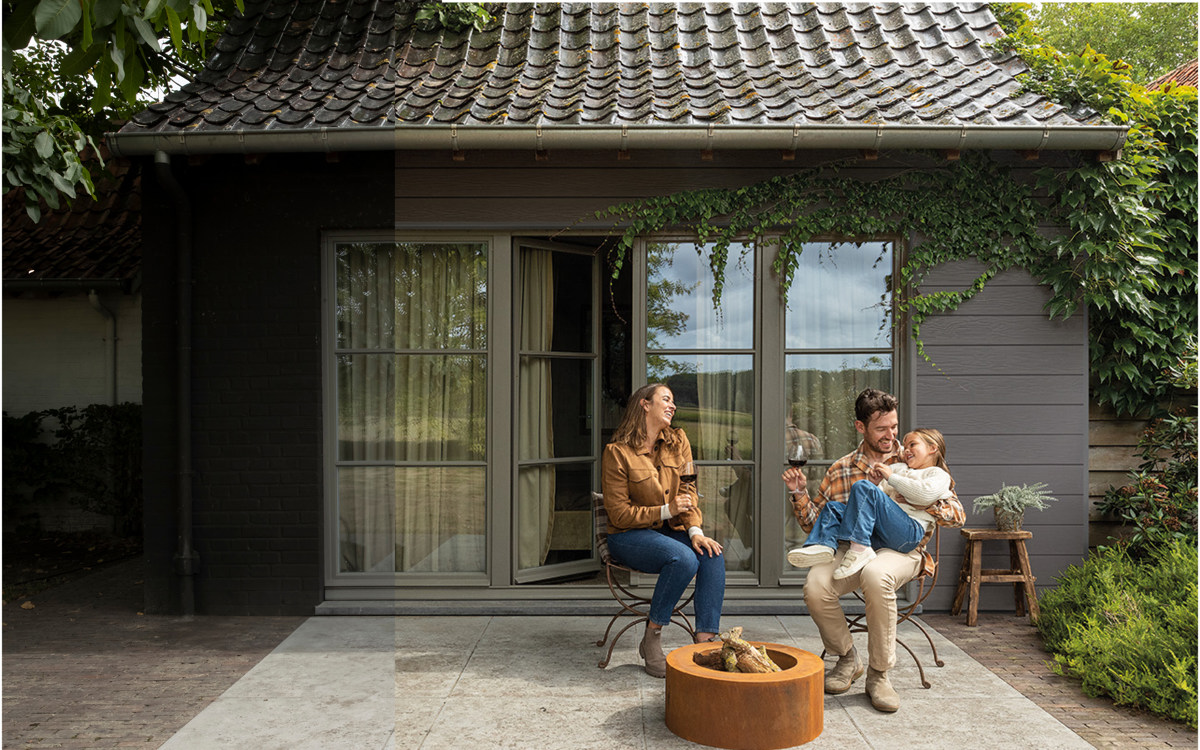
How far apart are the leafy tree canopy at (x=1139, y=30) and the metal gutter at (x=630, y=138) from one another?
2281 cm

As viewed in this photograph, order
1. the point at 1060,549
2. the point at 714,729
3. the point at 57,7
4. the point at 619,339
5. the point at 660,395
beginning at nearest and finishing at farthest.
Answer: the point at 57,7 → the point at 714,729 → the point at 660,395 → the point at 1060,549 → the point at 619,339

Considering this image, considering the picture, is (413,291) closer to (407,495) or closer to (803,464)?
(407,495)

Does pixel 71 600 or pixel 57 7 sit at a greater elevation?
pixel 57 7

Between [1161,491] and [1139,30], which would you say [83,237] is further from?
[1139,30]

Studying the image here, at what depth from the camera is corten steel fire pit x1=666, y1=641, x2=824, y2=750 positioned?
3154 millimetres

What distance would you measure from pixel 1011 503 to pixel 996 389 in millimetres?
708

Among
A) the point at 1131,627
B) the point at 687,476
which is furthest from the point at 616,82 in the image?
the point at 1131,627

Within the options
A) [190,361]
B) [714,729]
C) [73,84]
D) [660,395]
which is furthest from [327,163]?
[73,84]

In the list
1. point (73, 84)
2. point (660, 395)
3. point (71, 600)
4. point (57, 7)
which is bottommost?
point (71, 600)

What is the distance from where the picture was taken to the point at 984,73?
529 centimetres

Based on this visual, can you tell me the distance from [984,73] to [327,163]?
4.14 metres

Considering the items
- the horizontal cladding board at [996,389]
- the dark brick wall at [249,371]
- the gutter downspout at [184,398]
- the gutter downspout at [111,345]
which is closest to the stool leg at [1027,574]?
the horizontal cladding board at [996,389]

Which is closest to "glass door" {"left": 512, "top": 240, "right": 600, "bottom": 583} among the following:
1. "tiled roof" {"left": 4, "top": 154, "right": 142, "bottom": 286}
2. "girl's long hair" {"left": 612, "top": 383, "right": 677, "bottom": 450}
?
"girl's long hair" {"left": 612, "top": 383, "right": 677, "bottom": 450}

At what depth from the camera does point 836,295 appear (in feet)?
17.5
